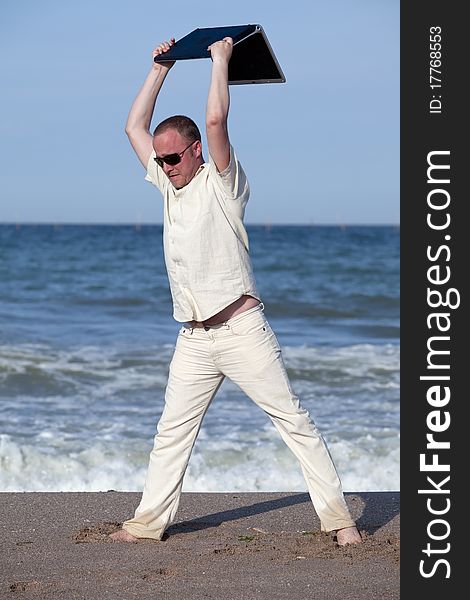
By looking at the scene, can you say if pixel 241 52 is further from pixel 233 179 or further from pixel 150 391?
pixel 150 391

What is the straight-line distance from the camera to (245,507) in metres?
5.92

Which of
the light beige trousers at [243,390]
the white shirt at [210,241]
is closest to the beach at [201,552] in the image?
the light beige trousers at [243,390]

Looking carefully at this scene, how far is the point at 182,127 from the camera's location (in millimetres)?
4617

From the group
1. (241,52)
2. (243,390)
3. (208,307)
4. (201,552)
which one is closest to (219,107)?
(241,52)

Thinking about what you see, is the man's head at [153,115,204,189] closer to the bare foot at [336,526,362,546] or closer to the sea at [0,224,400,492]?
the bare foot at [336,526,362,546]

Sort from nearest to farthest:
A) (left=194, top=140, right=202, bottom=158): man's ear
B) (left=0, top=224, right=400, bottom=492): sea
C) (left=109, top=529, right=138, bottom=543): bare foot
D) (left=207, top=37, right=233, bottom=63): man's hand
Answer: (left=207, top=37, right=233, bottom=63): man's hand
(left=194, top=140, right=202, bottom=158): man's ear
(left=109, top=529, right=138, bottom=543): bare foot
(left=0, top=224, right=400, bottom=492): sea

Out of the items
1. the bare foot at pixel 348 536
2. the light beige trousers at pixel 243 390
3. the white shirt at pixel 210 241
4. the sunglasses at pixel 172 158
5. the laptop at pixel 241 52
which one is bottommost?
the bare foot at pixel 348 536

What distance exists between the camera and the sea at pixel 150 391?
24.3 ft

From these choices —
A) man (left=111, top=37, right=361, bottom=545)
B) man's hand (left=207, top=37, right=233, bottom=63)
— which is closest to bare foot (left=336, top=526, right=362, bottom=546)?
man (left=111, top=37, right=361, bottom=545)

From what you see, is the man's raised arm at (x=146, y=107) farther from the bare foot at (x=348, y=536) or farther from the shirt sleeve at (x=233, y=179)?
the bare foot at (x=348, y=536)

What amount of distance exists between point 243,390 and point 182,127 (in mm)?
1259

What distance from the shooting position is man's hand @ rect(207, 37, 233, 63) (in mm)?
4539

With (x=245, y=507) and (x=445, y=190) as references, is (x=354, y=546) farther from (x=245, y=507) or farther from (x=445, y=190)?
(x=445, y=190)

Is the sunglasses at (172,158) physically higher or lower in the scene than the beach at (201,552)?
higher
